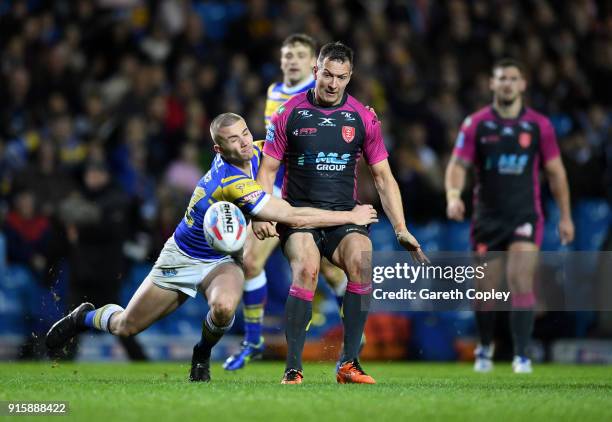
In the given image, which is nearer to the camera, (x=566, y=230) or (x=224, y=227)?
(x=224, y=227)

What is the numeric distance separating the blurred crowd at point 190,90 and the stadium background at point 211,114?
27mm

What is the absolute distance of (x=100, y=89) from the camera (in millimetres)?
16547

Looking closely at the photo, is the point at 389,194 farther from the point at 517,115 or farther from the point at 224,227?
the point at 517,115

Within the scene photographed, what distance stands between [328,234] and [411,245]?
0.61 m

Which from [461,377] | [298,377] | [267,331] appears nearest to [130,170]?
[267,331]

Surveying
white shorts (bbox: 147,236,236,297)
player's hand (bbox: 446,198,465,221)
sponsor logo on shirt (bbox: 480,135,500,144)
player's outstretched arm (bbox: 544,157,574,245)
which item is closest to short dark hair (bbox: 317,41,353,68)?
white shorts (bbox: 147,236,236,297)

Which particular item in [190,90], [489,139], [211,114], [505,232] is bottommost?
[505,232]

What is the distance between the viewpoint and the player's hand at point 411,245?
8234 mm

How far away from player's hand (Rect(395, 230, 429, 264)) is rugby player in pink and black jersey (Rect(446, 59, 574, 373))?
2855mm

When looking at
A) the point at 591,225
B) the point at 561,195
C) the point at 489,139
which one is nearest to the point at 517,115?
the point at 489,139

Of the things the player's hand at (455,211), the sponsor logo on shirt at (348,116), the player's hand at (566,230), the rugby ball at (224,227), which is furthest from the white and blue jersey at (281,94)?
the player's hand at (566,230)

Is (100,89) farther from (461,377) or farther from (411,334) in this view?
(461,377)

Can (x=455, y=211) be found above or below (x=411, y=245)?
above

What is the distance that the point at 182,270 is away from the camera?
8.41 m
